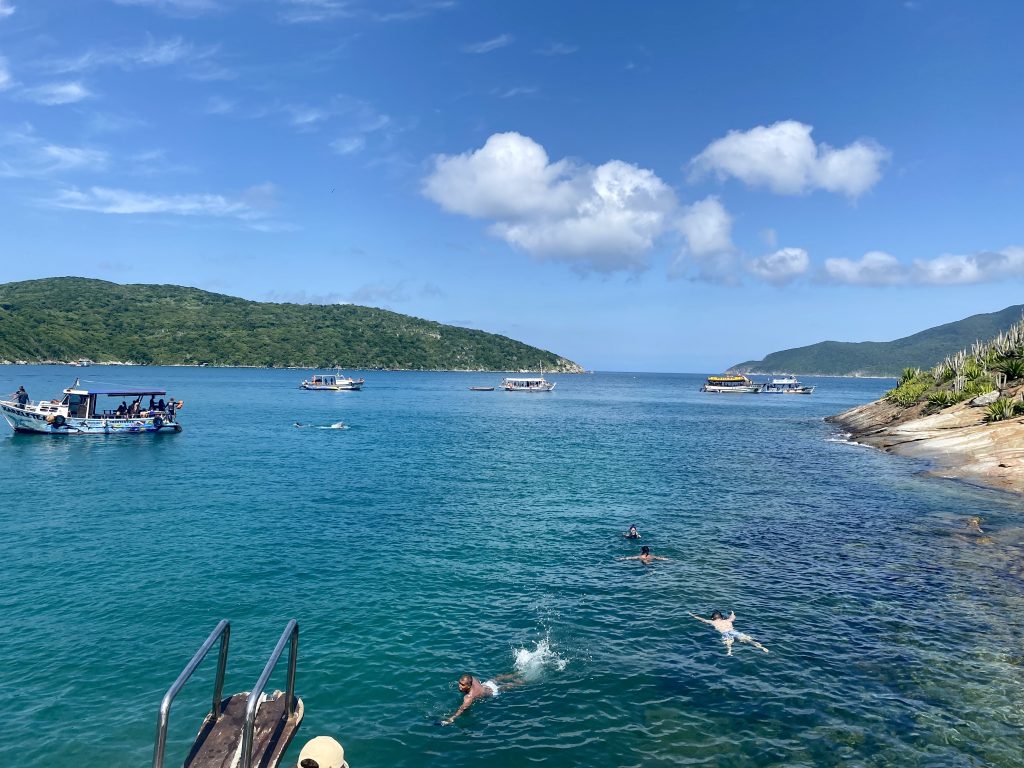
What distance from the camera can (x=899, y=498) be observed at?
140 ft

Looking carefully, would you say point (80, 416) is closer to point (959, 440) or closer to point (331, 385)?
point (959, 440)

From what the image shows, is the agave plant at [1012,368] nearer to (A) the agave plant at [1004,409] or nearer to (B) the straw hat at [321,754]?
(A) the agave plant at [1004,409]

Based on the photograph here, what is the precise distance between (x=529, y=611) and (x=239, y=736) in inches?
525

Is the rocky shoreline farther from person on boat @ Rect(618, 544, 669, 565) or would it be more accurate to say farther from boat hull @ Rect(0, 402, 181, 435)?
boat hull @ Rect(0, 402, 181, 435)

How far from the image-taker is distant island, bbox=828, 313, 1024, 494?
1970 inches

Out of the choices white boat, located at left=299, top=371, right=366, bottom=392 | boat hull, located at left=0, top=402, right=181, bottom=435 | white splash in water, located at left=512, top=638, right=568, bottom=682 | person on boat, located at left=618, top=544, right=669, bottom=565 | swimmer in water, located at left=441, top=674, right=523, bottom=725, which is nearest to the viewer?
swimmer in water, located at left=441, top=674, right=523, bottom=725

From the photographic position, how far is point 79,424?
2766 inches

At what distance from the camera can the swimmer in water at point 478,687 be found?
1642cm

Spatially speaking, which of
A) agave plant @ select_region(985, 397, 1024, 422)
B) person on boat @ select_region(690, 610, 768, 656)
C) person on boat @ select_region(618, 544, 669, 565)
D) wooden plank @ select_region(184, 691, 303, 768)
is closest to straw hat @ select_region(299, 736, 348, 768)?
wooden plank @ select_region(184, 691, 303, 768)

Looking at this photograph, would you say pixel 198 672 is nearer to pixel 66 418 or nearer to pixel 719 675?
pixel 719 675

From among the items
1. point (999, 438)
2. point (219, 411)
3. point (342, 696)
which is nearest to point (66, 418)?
point (219, 411)

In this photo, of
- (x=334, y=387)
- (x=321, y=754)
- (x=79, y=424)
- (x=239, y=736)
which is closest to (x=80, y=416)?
(x=79, y=424)

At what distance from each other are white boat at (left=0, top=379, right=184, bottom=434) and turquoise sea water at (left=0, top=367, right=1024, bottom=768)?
71.0 feet

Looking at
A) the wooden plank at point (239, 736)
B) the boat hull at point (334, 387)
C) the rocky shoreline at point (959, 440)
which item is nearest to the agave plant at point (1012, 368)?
the rocky shoreline at point (959, 440)
